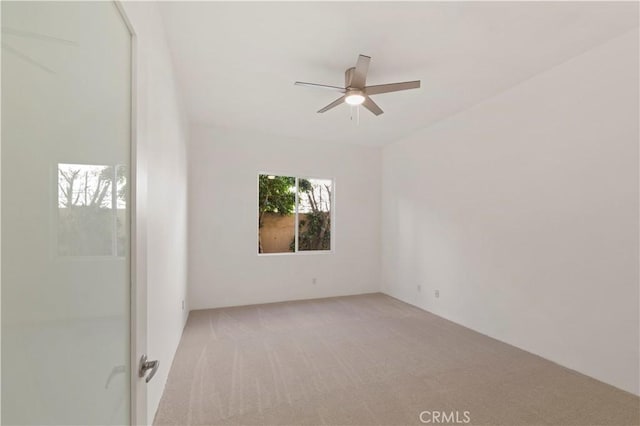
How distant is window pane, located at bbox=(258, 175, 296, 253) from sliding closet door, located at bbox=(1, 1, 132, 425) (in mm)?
3939

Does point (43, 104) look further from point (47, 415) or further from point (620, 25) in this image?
Result: point (620, 25)

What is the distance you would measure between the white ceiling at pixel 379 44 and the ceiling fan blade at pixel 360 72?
0.20 metres

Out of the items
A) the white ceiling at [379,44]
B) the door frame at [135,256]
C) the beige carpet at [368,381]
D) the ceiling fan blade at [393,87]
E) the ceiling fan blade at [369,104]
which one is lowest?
the beige carpet at [368,381]

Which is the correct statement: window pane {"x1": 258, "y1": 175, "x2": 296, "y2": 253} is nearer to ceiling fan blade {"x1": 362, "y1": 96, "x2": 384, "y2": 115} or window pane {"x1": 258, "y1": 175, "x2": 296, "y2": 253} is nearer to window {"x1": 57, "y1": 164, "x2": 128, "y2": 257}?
ceiling fan blade {"x1": 362, "y1": 96, "x2": 384, "y2": 115}

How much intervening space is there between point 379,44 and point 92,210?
2407mm

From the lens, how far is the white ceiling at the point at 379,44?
195cm

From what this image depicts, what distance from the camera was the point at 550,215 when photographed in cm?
271

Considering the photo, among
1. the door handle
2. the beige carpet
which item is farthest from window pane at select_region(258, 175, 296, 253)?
the door handle

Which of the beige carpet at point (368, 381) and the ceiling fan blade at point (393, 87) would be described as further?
the ceiling fan blade at point (393, 87)

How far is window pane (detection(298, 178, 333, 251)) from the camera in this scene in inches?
199

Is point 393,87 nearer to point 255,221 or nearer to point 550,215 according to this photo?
point 550,215

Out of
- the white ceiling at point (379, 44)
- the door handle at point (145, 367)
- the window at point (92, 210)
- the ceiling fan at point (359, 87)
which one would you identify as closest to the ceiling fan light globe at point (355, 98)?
the ceiling fan at point (359, 87)

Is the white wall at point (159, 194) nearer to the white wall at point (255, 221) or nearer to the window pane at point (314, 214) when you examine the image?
the white wall at point (255, 221)

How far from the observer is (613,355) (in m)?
2.27
